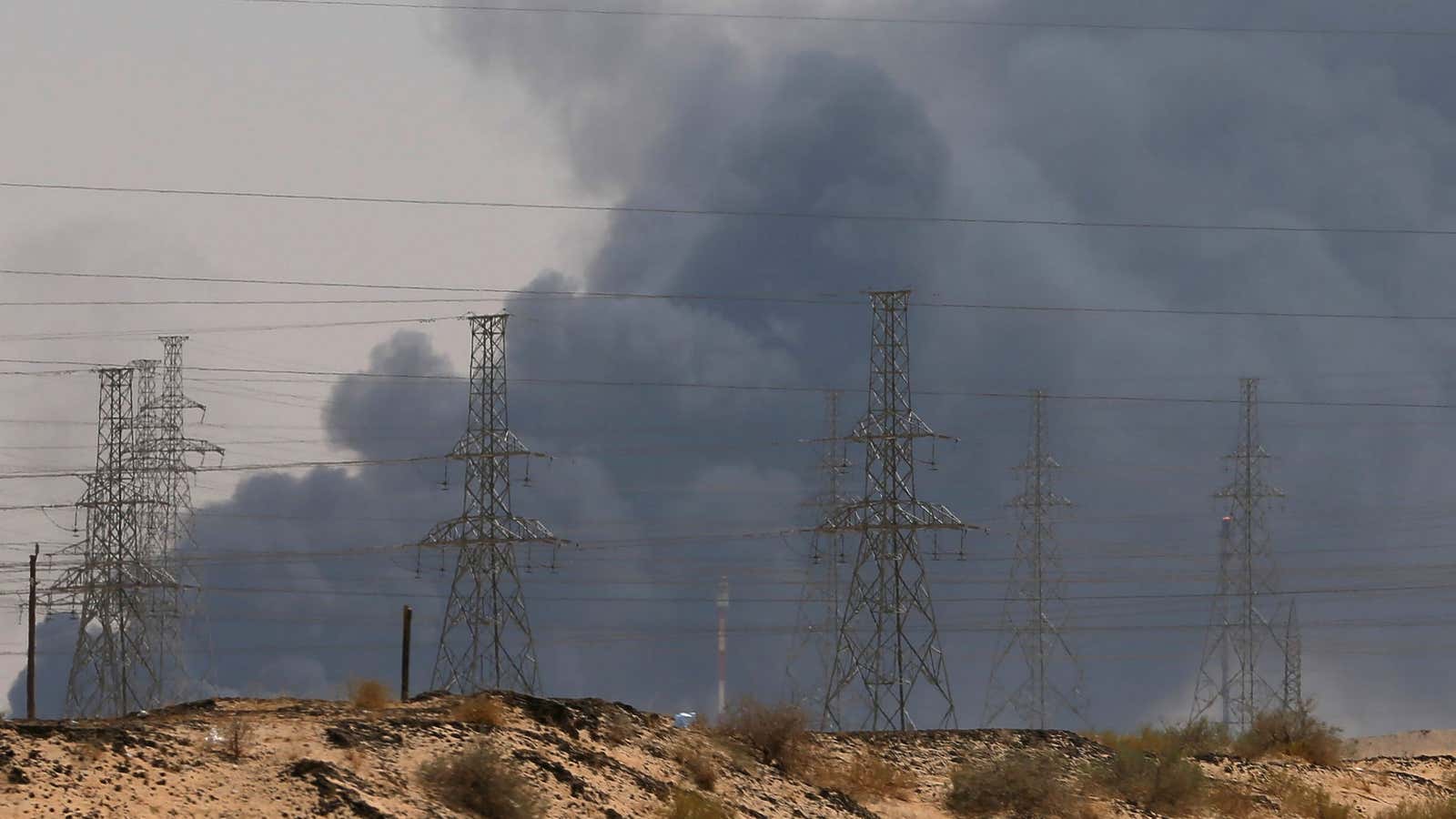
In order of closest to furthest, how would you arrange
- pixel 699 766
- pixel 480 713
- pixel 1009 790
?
pixel 480 713
pixel 699 766
pixel 1009 790

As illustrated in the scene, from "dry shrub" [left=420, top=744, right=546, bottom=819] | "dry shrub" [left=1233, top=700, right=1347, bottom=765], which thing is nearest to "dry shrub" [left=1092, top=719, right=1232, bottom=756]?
"dry shrub" [left=1233, top=700, right=1347, bottom=765]

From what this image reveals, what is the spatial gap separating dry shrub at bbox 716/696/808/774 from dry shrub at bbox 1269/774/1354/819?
47.5 feet

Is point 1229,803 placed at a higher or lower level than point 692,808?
lower

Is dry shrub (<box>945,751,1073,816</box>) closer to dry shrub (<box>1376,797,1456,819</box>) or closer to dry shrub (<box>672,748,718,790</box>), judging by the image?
dry shrub (<box>672,748,718,790</box>)

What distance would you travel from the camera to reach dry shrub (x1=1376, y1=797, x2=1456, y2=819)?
52.9m

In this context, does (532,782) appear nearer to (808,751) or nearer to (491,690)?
(491,690)

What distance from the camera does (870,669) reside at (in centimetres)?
8150

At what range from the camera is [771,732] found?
4675cm

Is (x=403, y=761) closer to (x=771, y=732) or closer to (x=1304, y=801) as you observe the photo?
(x=771, y=732)

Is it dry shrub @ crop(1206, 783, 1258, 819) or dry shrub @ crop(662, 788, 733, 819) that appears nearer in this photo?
dry shrub @ crop(662, 788, 733, 819)

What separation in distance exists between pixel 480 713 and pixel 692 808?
5.20 meters

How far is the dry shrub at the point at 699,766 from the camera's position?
141ft

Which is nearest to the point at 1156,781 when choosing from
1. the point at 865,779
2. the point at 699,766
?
the point at 865,779

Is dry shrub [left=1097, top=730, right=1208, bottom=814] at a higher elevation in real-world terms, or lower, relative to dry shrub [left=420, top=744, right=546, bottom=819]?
lower
